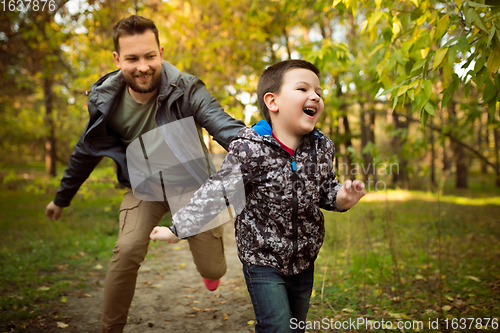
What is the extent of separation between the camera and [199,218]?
1.79 meters

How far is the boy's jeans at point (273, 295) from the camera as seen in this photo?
1748mm

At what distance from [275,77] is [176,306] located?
2583 mm

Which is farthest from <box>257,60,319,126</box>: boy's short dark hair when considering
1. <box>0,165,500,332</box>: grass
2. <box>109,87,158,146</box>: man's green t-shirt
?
<box>0,165,500,332</box>: grass

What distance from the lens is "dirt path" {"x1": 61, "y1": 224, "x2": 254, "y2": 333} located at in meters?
3.00

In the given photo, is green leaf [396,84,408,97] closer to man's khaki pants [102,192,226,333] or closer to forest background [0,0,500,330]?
forest background [0,0,500,330]

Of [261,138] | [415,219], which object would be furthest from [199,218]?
[415,219]

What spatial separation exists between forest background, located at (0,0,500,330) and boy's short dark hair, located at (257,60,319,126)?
0.58m

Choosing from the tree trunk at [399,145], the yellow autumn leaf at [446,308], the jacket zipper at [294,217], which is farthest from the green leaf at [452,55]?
the tree trunk at [399,145]

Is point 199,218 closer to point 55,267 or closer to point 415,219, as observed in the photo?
point 55,267

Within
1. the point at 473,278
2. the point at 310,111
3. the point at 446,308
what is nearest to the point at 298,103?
the point at 310,111

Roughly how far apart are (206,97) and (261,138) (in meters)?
0.88

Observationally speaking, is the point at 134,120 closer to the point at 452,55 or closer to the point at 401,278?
the point at 452,55

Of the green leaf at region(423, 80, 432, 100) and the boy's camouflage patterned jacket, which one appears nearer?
the boy's camouflage patterned jacket

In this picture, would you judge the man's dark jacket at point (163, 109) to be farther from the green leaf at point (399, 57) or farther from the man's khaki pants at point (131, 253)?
the green leaf at point (399, 57)
